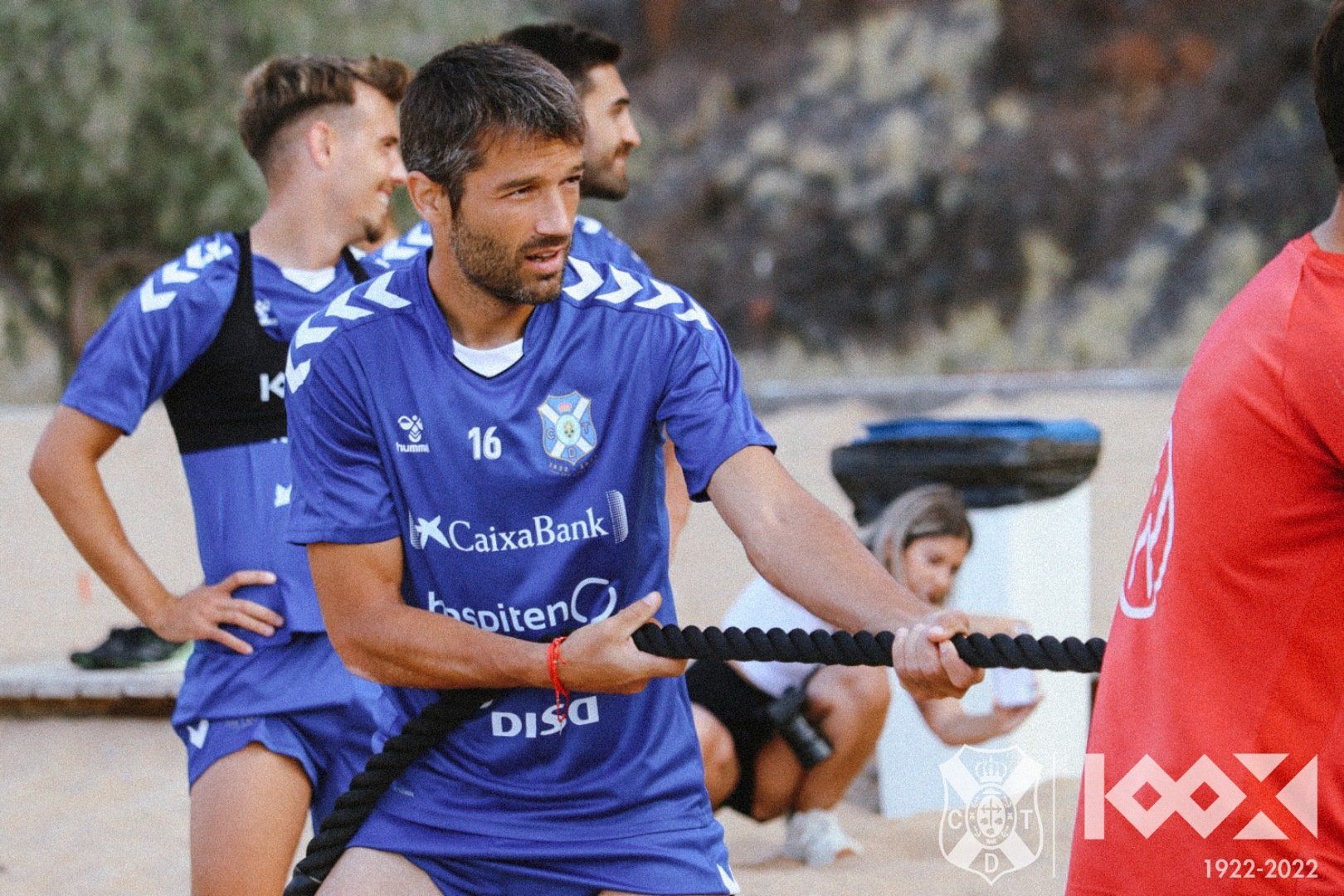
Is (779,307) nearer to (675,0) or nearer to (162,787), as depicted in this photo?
(675,0)

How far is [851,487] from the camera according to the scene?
6133 mm

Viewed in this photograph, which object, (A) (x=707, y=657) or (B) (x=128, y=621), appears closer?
(A) (x=707, y=657)

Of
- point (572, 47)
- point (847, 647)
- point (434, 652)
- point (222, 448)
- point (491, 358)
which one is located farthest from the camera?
point (572, 47)

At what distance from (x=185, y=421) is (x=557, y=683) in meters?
1.50

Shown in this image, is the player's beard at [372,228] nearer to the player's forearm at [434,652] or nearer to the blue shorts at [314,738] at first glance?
the blue shorts at [314,738]

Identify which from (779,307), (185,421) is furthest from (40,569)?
(779,307)

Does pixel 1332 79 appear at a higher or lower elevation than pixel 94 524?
higher

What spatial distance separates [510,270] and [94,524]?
153cm

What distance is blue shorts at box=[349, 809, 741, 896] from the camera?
254 cm

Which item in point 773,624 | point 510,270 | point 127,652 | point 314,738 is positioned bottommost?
point 127,652

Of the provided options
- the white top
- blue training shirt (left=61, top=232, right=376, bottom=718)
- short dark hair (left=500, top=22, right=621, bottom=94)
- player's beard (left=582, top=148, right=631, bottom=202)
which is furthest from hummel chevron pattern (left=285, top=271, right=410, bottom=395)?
the white top

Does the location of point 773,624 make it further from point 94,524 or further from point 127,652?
point 127,652

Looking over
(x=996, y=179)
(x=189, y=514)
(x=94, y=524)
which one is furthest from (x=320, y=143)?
(x=996, y=179)

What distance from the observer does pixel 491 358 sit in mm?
2650
